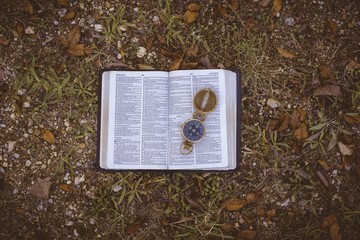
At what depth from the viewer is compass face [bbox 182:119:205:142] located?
78.2 inches

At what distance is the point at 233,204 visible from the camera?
2.06 metres

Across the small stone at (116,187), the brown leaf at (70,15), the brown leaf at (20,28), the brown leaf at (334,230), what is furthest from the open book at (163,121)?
the brown leaf at (334,230)

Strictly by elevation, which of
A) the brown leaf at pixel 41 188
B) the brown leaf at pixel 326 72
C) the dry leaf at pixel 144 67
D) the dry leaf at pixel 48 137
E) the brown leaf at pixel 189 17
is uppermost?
the brown leaf at pixel 189 17

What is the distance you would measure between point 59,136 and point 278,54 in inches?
51.9

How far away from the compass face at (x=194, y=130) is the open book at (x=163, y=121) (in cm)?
4

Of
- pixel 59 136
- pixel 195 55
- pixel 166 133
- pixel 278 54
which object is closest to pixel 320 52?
pixel 278 54

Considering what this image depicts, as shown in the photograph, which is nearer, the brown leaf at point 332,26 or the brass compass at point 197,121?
the brass compass at point 197,121

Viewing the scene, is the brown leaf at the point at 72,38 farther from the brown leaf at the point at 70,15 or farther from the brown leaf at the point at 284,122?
the brown leaf at the point at 284,122

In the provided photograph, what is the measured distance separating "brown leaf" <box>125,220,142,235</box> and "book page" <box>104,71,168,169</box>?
314 millimetres

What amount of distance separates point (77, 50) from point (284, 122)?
1.23 metres

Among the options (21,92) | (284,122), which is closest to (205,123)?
(284,122)

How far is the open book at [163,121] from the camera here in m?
2.02

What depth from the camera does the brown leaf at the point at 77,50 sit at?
2082 mm

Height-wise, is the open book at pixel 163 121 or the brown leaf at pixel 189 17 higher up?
the brown leaf at pixel 189 17
